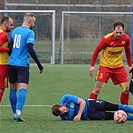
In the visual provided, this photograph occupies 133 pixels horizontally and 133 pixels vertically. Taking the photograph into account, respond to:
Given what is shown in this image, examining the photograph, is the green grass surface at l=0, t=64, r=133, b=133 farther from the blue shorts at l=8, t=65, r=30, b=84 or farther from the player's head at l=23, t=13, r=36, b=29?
the player's head at l=23, t=13, r=36, b=29

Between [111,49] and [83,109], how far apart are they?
1.69 metres

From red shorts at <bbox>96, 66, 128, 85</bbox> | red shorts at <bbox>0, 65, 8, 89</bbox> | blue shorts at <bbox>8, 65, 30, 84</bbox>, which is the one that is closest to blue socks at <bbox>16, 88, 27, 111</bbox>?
blue shorts at <bbox>8, 65, 30, 84</bbox>

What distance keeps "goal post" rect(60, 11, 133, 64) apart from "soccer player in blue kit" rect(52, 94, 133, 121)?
12.4m

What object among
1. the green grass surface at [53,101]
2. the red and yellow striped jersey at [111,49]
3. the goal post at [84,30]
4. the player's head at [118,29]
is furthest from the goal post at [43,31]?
the player's head at [118,29]

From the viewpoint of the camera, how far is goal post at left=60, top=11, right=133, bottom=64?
2253cm

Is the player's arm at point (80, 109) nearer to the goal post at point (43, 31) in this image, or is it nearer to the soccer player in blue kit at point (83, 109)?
the soccer player in blue kit at point (83, 109)

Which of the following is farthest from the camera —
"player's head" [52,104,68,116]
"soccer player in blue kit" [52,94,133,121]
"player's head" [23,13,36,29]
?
"player's head" [23,13,36,29]

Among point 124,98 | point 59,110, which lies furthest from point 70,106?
point 124,98

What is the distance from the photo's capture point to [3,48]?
386 inches

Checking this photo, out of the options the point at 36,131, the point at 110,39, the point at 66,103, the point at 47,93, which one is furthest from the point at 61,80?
the point at 36,131

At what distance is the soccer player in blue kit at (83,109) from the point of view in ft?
31.3

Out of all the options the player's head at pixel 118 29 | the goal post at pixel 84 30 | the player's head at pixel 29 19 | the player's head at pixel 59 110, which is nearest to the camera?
the player's head at pixel 59 110

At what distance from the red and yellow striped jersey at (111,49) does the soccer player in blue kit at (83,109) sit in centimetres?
122

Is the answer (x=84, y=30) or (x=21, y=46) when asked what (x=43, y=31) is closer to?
(x=84, y=30)
